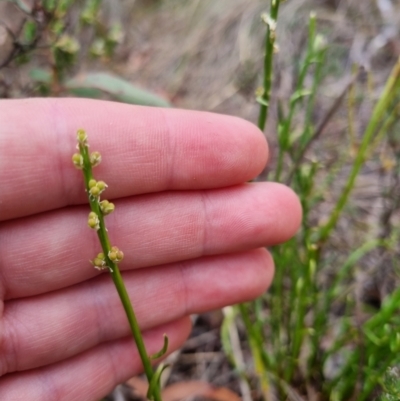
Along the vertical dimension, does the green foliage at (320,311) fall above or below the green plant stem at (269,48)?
below

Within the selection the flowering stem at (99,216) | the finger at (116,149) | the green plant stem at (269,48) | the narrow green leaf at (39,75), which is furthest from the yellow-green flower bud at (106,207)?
the narrow green leaf at (39,75)

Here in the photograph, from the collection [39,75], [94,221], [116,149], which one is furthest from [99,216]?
[39,75]

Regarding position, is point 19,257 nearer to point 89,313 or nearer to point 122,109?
point 89,313

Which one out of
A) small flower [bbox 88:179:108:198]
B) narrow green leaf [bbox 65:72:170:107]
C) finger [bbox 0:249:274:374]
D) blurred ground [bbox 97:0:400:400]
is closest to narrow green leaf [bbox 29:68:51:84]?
narrow green leaf [bbox 65:72:170:107]

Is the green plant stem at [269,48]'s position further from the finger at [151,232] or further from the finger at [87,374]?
the finger at [87,374]

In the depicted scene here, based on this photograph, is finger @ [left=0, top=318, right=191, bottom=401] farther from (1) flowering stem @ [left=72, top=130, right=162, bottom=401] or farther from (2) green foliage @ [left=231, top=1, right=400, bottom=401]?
(1) flowering stem @ [left=72, top=130, right=162, bottom=401]

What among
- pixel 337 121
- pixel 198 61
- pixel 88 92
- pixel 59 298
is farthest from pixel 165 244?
pixel 198 61
